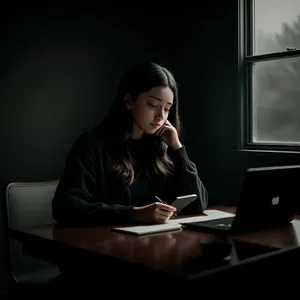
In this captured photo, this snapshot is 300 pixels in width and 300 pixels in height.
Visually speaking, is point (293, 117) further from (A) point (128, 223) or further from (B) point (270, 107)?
(A) point (128, 223)

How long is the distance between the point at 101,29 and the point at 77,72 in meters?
0.34

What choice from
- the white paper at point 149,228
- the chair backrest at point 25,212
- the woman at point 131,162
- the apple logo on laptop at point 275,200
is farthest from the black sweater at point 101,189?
the apple logo on laptop at point 275,200

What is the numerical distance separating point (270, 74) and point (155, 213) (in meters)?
1.52

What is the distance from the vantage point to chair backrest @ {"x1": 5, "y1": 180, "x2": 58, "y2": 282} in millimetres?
2057

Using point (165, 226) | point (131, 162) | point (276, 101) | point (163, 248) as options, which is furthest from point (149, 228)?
point (276, 101)

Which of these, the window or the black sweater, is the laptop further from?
the window

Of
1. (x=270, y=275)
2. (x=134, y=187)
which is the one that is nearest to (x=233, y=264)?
(x=270, y=275)

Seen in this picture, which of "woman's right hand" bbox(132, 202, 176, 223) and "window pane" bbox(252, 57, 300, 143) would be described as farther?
"window pane" bbox(252, 57, 300, 143)

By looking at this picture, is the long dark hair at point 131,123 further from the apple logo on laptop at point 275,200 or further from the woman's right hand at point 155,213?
the apple logo on laptop at point 275,200

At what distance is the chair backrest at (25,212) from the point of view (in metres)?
2.06

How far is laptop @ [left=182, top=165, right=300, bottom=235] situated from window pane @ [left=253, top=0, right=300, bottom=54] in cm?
131

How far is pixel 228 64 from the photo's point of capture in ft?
10.1

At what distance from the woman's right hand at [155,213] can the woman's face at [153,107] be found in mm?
429

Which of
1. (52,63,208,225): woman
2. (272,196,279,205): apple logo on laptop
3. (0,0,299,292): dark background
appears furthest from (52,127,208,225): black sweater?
(0,0,299,292): dark background
